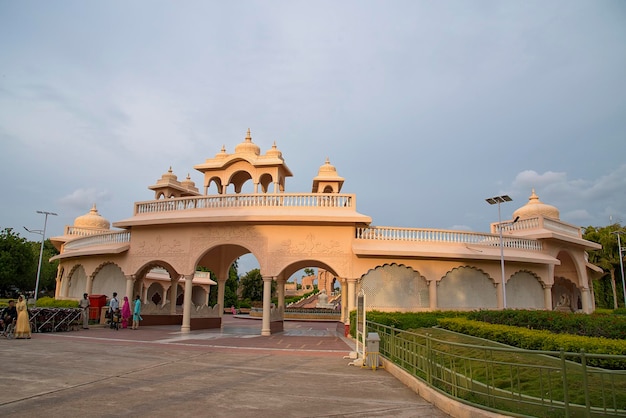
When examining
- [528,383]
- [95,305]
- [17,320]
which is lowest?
[528,383]

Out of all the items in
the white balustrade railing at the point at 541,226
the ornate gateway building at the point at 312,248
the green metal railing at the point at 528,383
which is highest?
the white balustrade railing at the point at 541,226

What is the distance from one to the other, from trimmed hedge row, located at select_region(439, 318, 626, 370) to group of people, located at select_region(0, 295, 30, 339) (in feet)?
43.7

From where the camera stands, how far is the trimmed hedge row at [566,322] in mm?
10922

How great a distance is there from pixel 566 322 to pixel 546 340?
3.49 m

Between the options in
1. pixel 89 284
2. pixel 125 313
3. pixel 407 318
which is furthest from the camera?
pixel 89 284

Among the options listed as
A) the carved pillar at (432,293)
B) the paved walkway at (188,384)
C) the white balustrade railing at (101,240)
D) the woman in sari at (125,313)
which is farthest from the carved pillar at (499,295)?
the white balustrade railing at (101,240)

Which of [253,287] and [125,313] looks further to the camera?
[253,287]

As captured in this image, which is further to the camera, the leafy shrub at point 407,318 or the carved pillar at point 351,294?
the carved pillar at point 351,294

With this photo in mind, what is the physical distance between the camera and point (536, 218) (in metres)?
22.7

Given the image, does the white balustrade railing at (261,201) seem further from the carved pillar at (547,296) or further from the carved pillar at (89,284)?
the carved pillar at (547,296)

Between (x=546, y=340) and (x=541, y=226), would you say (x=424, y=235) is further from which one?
(x=546, y=340)

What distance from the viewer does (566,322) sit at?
12.1m

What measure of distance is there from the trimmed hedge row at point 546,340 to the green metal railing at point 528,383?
0.76 m

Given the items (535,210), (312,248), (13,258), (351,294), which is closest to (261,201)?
(312,248)
